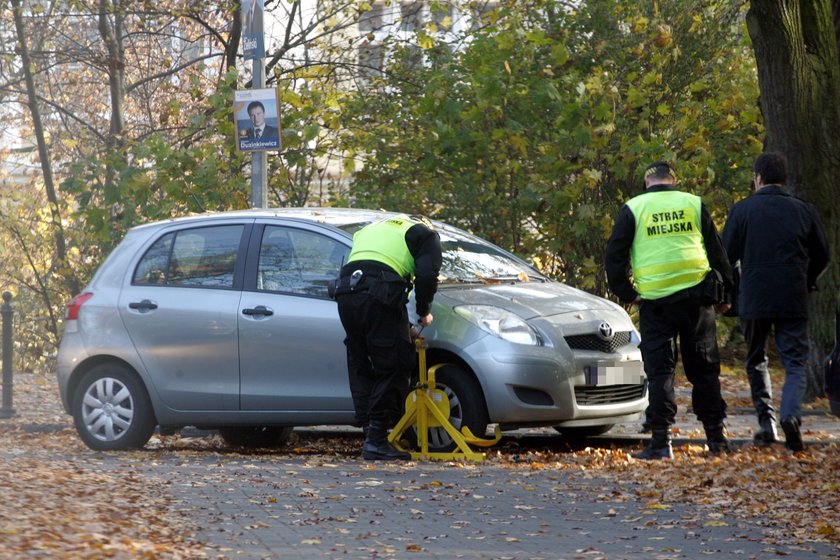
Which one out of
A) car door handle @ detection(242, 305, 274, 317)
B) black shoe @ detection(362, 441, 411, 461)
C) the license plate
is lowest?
black shoe @ detection(362, 441, 411, 461)

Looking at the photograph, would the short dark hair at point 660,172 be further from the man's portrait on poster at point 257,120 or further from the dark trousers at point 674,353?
the man's portrait on poster at point 257,120

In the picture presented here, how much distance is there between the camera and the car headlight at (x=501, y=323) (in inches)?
343

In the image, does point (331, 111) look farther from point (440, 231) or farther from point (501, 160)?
point (440, 231)

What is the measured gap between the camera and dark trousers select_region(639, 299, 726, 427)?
28.1 ft

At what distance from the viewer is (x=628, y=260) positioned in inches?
343

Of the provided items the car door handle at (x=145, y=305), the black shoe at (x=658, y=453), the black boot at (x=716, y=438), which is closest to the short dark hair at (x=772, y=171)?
the black boot at (x=716, y=438)

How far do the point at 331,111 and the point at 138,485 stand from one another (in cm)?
856

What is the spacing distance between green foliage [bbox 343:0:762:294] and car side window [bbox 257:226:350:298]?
457 centimetres

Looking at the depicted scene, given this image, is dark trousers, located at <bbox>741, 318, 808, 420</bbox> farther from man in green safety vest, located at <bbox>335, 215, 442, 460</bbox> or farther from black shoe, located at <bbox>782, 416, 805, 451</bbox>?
man in green safety vest, located at <bbox>335, 215, 442, 460</bbox>

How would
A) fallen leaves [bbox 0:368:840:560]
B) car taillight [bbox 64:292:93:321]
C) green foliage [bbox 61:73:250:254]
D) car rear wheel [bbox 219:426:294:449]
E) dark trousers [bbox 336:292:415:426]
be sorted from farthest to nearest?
green foliage [bbox 61:73:250:254], car rear wheel [bbox 219:426:294:449], car taillight [bbox 64:292:93:321], dark trousers [bbox 336:292:415:426], fallen leaves [bbox 0:368:840:560]

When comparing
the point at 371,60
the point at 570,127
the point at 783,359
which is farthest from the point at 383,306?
the point at 371,60

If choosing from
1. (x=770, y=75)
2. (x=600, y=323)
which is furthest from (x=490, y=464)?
(x=770, y=75)

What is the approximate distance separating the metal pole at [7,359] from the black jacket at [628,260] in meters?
7.11

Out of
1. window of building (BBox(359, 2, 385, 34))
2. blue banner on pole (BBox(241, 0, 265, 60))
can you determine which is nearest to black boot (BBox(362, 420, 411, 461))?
blue banner on pole (BBox(241, 0, 265, 60))
